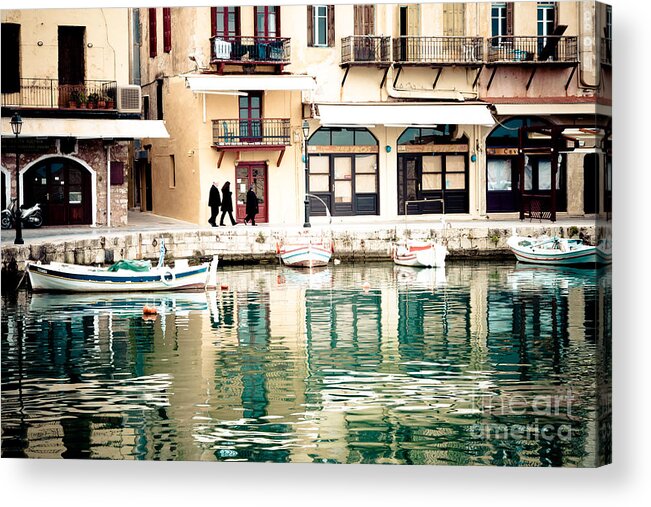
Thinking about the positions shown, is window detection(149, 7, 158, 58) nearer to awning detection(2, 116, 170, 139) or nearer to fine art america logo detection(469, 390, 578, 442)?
awning detection(2, 116, 170, 139)

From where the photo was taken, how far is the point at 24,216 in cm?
1448

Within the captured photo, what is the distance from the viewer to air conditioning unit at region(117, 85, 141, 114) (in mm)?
14859

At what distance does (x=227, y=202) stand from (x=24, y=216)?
1915 mm

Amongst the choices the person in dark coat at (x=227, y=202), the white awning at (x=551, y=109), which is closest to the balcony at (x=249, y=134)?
the person in dark coat at (x=227, y=202)

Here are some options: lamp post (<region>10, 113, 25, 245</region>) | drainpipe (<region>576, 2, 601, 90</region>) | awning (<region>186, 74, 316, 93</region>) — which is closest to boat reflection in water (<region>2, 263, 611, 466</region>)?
lamp post (<region>10, 113, 25, 245</region>)

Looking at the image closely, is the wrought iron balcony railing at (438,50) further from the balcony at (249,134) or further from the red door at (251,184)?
the red door at (251,184)

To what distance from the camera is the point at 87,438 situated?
13109 millimetres

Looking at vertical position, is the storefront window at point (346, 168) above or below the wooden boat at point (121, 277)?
above

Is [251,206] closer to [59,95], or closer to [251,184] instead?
[251,184]

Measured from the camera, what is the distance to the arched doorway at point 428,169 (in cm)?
1507

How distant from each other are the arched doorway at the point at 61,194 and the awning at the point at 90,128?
327mm

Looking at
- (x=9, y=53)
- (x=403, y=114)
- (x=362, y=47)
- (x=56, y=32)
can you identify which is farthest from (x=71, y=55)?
(x=403, y=114)

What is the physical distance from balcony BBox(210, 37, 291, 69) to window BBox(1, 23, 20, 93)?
180 cm

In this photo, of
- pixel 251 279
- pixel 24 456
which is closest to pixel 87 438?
pixel 24 456
